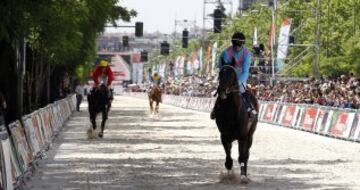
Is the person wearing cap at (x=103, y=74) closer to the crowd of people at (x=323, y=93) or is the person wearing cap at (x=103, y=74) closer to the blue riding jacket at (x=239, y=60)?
the crowd of people at (x=323, y=93)

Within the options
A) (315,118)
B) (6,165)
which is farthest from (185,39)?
(6,165)

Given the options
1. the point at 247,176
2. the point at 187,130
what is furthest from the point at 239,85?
the point at 187,130

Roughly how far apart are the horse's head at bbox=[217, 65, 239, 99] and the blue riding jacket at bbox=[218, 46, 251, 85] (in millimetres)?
356

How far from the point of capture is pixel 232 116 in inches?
704

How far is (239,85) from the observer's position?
17984mm

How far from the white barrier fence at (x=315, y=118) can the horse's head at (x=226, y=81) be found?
46.7 ft

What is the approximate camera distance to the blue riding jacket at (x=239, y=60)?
58.8ft

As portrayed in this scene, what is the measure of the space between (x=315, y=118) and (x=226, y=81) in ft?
66.3

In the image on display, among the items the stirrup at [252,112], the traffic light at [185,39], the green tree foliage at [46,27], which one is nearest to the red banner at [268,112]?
the green tree foliage at [46,27]

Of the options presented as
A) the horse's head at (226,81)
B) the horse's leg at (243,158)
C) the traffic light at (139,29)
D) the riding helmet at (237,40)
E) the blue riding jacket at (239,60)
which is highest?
the traffic light at (139,29)

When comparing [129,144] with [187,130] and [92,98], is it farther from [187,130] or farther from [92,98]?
[187,130]

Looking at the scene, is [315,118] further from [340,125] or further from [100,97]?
[100,97]

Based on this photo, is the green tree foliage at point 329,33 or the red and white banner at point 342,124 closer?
the red and white banner at point 342,124

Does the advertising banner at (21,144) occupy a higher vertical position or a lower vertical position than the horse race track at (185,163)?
higher
